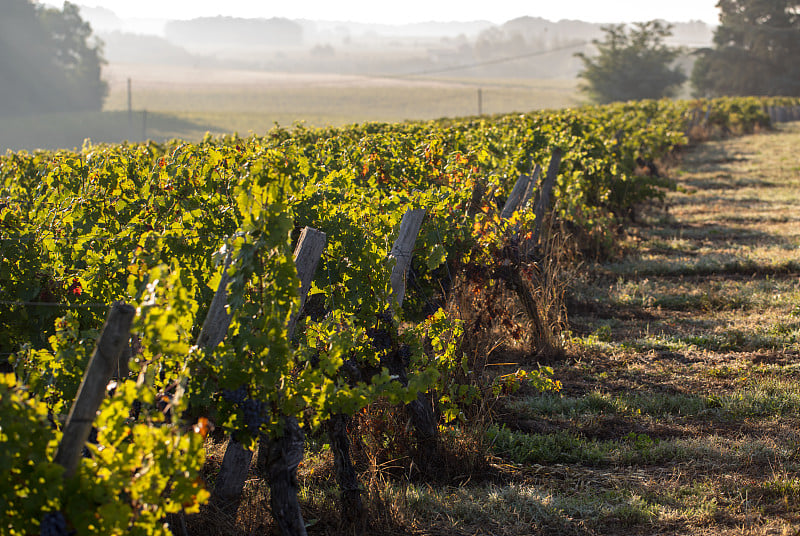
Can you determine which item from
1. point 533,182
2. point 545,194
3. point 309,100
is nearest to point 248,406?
point 533,182

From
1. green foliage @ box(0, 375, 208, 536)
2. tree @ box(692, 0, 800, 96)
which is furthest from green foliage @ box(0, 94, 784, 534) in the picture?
tree @ box(692, 0, 800, 96)

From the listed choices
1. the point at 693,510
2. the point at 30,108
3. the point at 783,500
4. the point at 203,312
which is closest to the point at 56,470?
the point at 203,312

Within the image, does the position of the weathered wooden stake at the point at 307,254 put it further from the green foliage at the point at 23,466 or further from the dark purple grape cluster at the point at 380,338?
the green foliage at the point at 23,466

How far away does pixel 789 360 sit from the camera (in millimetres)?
6004

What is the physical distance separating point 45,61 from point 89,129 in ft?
34.2

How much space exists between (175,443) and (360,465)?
204 cm

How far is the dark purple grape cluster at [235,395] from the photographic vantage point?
3.09 metres

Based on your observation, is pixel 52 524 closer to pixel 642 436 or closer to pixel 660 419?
pixel 642 436

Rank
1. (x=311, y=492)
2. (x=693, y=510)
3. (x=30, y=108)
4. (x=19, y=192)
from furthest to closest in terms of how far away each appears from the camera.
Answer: (x=30, y=108), (x=19, y=192), (x=311, y=492), (x=693, y=510)

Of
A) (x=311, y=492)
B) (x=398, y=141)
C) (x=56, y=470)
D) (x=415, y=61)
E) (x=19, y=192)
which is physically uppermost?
(x=415, y=61)

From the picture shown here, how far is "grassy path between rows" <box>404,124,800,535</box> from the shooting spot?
12.5ft

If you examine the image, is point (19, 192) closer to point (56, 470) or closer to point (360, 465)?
point (360, 465)

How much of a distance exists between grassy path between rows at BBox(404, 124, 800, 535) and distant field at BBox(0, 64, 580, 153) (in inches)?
1434

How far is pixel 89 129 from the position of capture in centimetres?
5875
